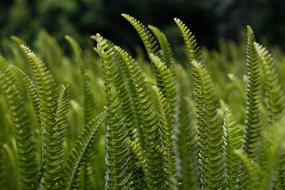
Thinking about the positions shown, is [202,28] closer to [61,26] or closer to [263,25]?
[263,25]

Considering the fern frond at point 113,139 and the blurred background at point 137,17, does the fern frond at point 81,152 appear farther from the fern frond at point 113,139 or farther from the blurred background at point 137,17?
the blurred background at point 137,17

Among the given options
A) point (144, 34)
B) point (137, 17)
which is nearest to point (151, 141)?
point (144, 34)

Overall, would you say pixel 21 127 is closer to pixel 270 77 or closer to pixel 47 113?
pixel 47 113

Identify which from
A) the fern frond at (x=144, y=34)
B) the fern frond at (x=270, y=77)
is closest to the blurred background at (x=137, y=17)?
the fern frond at (x=144, y=34)

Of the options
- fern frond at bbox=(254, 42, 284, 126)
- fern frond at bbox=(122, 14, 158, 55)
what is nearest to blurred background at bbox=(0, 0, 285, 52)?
fern frond at bbox=(122, 14, 158, 55)

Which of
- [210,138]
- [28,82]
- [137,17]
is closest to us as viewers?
[210,138]

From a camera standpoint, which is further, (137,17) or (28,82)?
(137,17)

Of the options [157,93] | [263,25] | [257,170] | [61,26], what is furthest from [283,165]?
[263,25]
